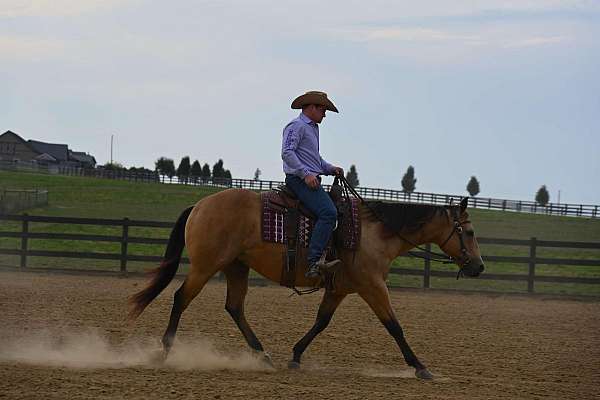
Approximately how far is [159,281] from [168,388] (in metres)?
2.28

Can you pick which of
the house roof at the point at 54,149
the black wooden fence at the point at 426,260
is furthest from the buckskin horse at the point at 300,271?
the house roof at the point at 54,149

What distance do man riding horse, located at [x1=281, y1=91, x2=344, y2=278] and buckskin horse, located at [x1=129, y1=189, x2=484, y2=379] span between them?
1.11ft

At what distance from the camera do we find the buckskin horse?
26.8 feet

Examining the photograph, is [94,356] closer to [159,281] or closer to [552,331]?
[159,281]

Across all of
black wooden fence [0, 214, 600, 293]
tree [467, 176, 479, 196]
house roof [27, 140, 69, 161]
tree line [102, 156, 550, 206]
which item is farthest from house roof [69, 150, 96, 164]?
black wooden fence [0, 214, 600, 293]

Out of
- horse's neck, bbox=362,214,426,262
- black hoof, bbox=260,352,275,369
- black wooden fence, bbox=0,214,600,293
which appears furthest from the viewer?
black wooden fence, bbox=0,214,600,293

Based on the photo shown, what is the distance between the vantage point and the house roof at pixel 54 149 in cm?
10381

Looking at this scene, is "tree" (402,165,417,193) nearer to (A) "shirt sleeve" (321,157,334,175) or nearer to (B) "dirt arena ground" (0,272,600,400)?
(B) "dirt arena ground" (0,272,600,400)

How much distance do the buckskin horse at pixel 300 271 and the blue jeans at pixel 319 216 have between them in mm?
309

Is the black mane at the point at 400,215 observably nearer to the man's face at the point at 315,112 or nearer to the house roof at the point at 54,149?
the man's face at the point at 315,112

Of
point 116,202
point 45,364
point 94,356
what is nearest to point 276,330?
point 94,356

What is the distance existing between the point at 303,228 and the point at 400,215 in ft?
3.49

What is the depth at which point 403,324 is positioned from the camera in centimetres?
1195

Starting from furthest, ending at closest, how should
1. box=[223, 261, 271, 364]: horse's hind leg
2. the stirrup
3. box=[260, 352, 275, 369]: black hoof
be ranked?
box=[223, 261, 271, 364]: horse's hind leg → box=[260, 352, 275, 369]: black hoof → the stirrup
